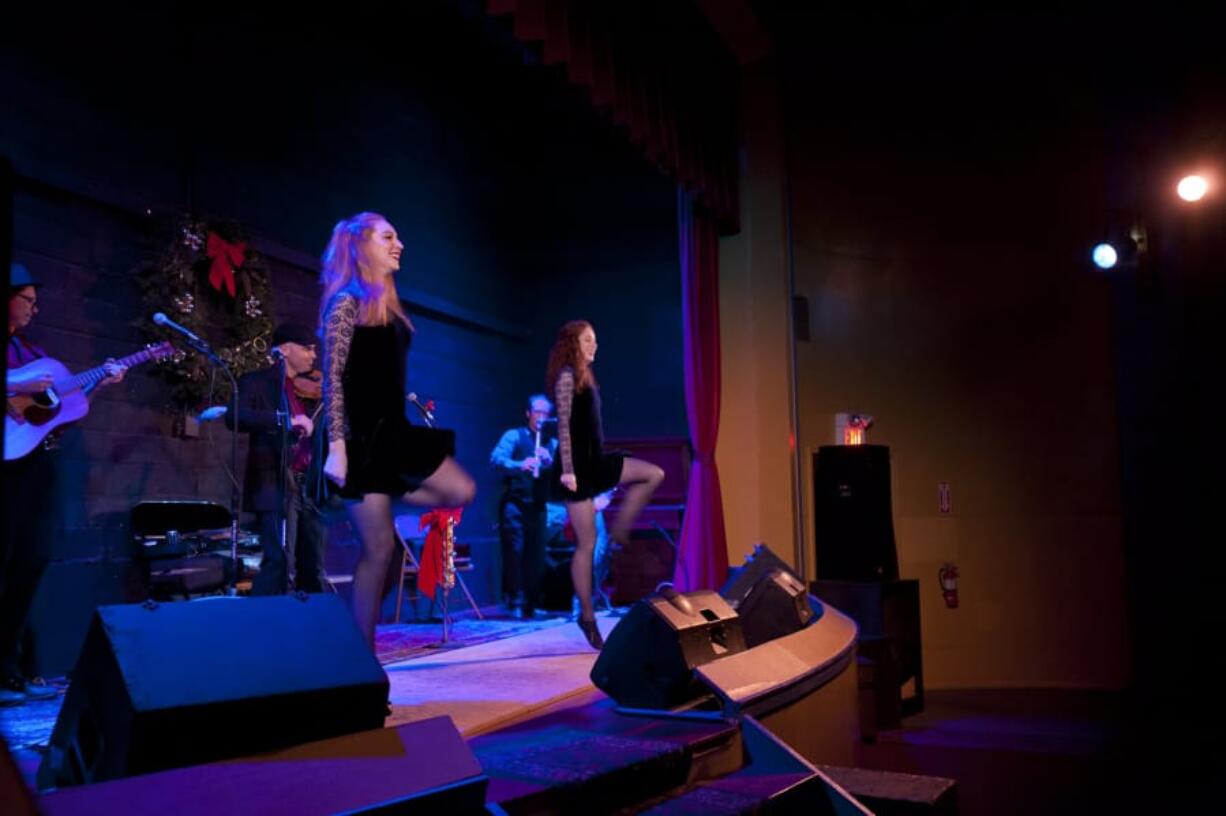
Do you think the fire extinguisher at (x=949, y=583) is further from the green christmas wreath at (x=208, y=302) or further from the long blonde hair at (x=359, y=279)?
the long blonde hair at (x=359, y=279)

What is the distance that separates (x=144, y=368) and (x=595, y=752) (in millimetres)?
4354

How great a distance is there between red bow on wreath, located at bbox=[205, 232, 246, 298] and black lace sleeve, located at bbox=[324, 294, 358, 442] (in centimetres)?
322

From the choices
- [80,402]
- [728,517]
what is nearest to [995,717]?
[728,517]

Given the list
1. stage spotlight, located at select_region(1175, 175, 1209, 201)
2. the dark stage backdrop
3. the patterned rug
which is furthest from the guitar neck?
stage spotlight, located at select_region(1175, 175, 1209, 201)

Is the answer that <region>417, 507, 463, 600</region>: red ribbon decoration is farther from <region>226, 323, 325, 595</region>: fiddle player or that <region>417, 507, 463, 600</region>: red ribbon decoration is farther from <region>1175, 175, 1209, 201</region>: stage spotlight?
<region>1175, 175, 1209, 201</region>: stage spotlight

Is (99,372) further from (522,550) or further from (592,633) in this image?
(522,550)

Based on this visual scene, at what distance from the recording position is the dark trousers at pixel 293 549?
5156 millimetres

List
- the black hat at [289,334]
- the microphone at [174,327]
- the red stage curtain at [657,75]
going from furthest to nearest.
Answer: the black hat at [289,334] < the microphone at [174,327] < the red stage curtain at [657,75]

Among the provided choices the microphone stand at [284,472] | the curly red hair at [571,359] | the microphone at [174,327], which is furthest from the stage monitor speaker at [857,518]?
the microphone at [174,327]

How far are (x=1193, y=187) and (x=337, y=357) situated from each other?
594 cm

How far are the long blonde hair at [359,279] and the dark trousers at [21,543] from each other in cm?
176

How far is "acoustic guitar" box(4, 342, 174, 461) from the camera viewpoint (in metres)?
4.16

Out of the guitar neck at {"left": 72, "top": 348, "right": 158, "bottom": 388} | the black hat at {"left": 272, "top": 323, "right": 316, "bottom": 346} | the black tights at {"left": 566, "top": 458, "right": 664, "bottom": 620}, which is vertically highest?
the black hat at {"left": 272, "top": 323, "right": 316, "bottom": 346}

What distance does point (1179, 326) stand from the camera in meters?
6.80
